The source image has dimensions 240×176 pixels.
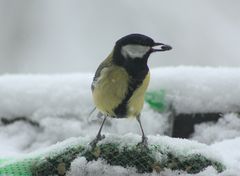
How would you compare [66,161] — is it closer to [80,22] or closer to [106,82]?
[106,82]

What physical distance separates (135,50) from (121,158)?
18.1 inches

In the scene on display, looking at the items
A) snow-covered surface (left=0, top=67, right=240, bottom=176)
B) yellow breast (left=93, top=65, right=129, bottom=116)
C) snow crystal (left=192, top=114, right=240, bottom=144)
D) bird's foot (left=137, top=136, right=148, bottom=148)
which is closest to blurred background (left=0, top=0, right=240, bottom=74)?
snow-covered surface (left=0, top=67, right=240, bottom=176)

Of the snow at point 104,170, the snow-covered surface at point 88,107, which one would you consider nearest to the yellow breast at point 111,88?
the snow at point 104,170

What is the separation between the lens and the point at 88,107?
343 centimetres

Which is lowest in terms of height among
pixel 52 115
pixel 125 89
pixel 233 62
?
pixel 233 62

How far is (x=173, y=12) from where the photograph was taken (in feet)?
23.2

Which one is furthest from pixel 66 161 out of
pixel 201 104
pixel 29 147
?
Answer: pixel 201 104

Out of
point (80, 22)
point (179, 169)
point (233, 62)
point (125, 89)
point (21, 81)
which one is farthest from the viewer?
point (80, 22)

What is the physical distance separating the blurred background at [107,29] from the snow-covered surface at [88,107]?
309 centimetres

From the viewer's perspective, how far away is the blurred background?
6.73 m

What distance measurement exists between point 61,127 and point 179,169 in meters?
1.04

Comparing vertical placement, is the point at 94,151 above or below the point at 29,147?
above

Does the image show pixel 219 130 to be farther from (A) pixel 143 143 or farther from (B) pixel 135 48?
(B) pixel 135 48

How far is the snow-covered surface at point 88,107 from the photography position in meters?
3.30
